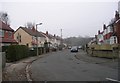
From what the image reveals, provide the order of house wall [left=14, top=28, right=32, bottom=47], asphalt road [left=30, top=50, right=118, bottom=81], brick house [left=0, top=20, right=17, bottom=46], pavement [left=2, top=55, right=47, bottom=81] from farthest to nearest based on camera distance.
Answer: house wall [left=14, top=28, right=32, bottom=47]
brick house [left=0, top=20, right=17, bottom=46]
pavement [left=2, top=55, right=47, bottom=81]
asphalt road [left=30, top=50, right=118, bottom=81]

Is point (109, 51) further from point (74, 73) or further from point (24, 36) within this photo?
point (24, 36)

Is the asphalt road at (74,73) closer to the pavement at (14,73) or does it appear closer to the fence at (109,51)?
the pavement at (14,73)

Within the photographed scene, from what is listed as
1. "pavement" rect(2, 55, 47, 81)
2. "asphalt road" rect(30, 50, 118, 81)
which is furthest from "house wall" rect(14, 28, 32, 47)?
"asphalt road" rect(30, 50, 118, 81)

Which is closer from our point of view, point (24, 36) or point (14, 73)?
point (14, 73)

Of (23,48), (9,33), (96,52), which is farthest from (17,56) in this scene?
(9,33)

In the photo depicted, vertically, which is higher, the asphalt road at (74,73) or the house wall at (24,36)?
the house wall at (24,36)

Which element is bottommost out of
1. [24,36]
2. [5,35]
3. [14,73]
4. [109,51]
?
[14,73]

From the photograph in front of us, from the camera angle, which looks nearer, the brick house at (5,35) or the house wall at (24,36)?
the brick house at (5,35)

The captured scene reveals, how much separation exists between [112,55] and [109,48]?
2247mm

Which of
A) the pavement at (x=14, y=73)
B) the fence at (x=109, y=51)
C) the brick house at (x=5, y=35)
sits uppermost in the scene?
the brick house at (x=5, y=35)

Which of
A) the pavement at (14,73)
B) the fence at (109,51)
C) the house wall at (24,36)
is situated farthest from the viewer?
the house wall at (24,36)

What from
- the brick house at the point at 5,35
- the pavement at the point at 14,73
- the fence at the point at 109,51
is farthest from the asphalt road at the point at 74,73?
the brick house at the point at 5,35

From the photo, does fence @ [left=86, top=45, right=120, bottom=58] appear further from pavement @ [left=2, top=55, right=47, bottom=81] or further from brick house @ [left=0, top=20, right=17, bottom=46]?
brick house @ [left=0, top=20, right=17, bottom=46]

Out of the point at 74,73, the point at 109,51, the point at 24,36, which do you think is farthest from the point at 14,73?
the point at 24,36
